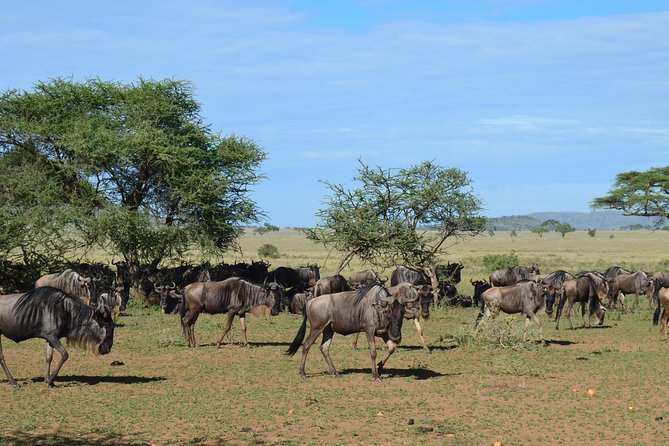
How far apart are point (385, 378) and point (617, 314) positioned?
18.1m

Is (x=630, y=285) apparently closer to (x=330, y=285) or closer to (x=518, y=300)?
(x=330, y=285)

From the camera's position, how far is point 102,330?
15.5m

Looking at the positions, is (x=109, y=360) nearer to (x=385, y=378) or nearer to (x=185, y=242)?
(x=385, y=378)

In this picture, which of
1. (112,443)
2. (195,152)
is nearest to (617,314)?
(195,152)

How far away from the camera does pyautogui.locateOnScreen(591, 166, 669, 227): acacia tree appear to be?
3972cm

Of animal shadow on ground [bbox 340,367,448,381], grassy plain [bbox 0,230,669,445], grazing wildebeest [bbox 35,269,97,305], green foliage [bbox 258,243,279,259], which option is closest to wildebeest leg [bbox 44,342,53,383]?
grassy plain [bbox 0,230,669,445]

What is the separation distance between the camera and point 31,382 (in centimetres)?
1570

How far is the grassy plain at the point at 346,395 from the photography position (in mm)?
11781

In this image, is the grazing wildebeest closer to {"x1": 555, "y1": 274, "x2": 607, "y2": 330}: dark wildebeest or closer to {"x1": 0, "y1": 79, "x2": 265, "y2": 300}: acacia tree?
{"x1": 0, "y1": 79, "x2": 265, "y2": 300}: acacia tree

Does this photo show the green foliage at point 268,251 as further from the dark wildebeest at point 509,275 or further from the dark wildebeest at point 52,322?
the dark wildebeest at point 52,322

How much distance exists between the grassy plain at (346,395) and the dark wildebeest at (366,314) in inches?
30.8

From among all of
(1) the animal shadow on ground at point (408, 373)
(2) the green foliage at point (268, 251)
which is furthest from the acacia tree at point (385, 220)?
(2) the green foliage at point (268, 251)

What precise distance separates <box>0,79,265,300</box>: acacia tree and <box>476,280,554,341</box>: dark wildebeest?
53.5ft

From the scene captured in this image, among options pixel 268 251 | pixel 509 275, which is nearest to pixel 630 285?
pixel 509 275
